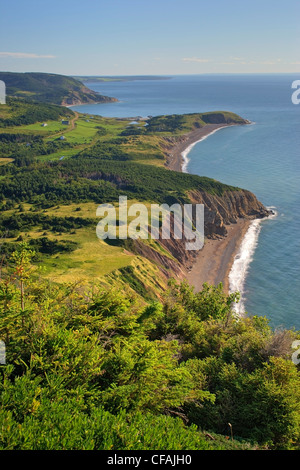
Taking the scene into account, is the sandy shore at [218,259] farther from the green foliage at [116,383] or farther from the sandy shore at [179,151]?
the sandy shore at [179,151]

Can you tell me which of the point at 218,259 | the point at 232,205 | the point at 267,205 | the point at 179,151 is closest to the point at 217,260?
the point at 218,259

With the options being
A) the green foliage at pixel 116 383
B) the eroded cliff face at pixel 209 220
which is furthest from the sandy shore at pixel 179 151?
the green foliage at pixel 116 383

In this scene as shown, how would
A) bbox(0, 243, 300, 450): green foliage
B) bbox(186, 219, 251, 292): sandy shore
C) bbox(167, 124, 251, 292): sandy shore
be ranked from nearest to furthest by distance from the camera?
bbox(0, 243, 300, 450): green foliage < bbox(186, 219, 251, 292): sandy shore < bbox(167, 124, 251, 292): sandy shore

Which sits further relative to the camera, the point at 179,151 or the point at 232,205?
the point at 179,151

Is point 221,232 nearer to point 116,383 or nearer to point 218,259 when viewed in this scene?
point 218,259

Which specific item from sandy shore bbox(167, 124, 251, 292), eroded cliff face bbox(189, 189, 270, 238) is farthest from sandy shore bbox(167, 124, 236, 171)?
sandy shore bbox(167, 124, 251, 292)

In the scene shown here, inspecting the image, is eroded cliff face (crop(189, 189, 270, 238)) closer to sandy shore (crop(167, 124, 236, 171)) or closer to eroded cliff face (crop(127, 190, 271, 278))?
eroded cliff face (crop(127, 190, 271, 278))

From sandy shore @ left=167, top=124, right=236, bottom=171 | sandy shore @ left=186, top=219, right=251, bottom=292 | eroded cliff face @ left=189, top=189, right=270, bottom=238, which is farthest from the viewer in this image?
sandy shore @ left=167, top=124, right=236, bottom=171

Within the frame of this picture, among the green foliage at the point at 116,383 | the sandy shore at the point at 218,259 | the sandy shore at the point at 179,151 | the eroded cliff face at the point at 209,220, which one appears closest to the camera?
the green foliage at the point at 116,383

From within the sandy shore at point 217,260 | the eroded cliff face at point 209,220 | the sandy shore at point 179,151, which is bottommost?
the sandy shore at point 217,260
